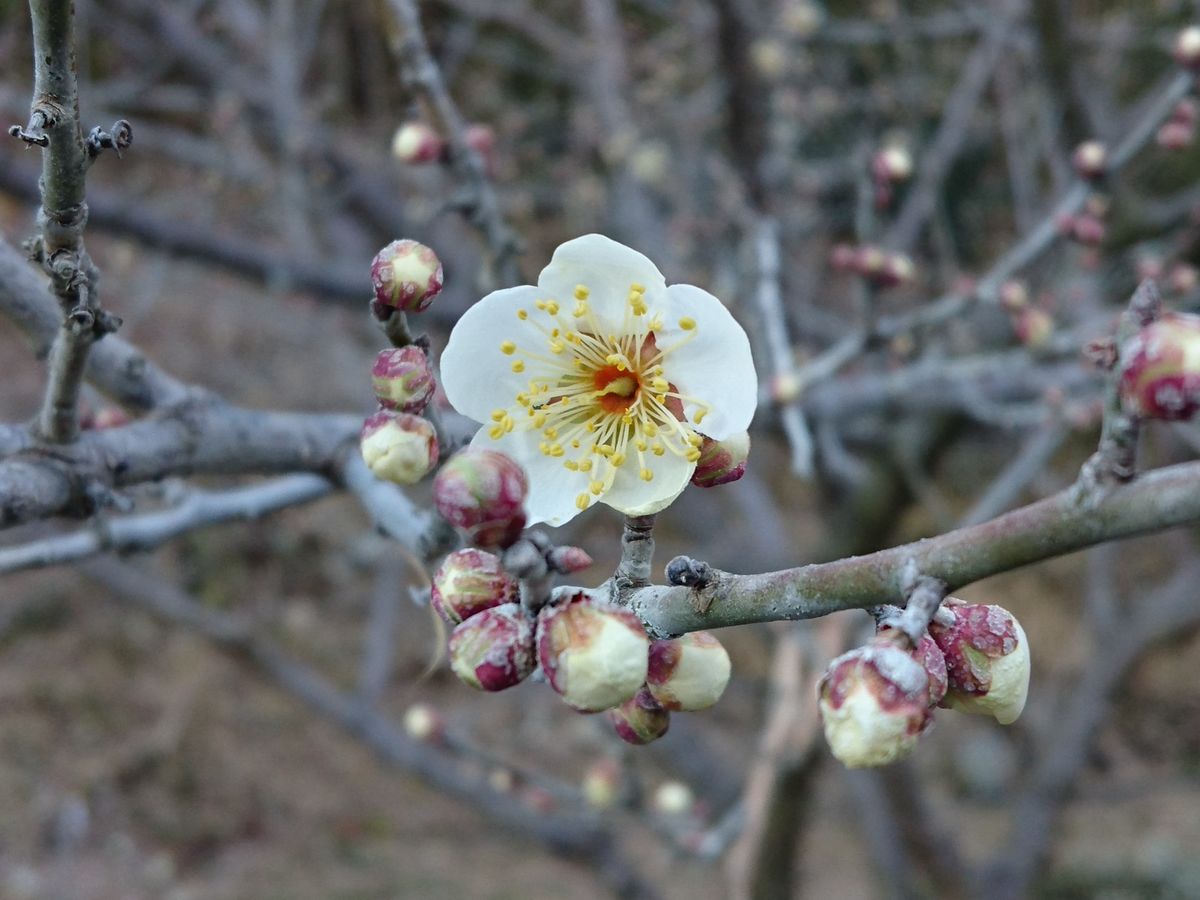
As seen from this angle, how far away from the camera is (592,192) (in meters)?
4.78

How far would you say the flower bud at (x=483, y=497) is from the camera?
2.20ft

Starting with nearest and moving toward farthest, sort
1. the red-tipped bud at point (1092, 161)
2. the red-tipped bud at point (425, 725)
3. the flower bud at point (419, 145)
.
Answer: the flower bud at point (419, 145) < the red-tipped bud at point (1092, 161) < the red-tipped bud at point (425, 725)

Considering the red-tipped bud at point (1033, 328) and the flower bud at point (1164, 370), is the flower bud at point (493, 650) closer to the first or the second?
the flower bud at point (1164, 370)

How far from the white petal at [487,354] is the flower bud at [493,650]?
1.15 ft

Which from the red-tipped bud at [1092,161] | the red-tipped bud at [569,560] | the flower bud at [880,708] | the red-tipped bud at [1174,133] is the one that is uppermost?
the red-tipped bud at [1174,133]

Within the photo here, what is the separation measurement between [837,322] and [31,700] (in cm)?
447

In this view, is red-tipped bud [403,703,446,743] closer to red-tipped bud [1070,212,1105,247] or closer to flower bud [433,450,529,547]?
flower bud [433,450,529,547]

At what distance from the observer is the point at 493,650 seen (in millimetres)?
734

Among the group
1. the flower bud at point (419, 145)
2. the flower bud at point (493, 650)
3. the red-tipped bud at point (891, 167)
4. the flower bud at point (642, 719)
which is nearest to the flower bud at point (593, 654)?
the flower bud at point (493, 650)

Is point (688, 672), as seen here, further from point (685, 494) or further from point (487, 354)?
point (685, 494)

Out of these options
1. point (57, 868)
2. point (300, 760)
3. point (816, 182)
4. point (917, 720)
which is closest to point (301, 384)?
point (300, 760)

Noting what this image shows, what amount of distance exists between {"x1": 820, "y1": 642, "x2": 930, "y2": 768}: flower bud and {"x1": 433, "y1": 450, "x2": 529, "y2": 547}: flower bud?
0.87 feet

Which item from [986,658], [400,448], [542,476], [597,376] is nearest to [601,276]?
[597,376]

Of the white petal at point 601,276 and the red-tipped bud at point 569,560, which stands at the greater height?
the white petal at point 601,276
